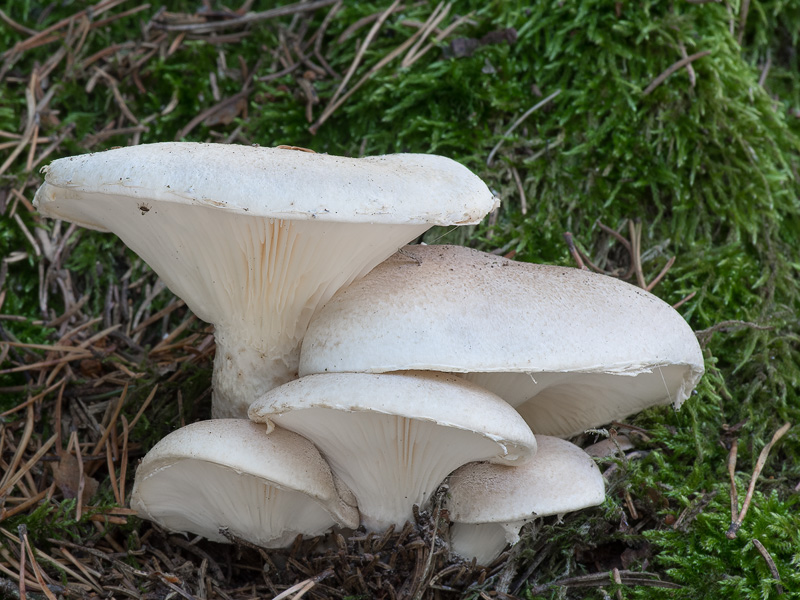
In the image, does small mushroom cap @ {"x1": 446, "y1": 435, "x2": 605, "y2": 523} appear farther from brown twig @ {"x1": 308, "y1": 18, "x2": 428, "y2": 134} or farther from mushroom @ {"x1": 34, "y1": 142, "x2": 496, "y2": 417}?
brown twig @ {"x1": 308, "y1": 18, "x2": 428, "y2": 134}

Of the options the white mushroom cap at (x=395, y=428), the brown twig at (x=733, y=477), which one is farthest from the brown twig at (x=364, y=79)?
the brown twig at (x=733, y=477)

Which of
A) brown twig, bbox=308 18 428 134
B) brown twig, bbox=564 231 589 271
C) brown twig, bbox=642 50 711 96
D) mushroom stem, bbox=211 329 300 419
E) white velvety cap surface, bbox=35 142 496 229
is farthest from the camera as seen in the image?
brown twig, bbox=308 18 428 134

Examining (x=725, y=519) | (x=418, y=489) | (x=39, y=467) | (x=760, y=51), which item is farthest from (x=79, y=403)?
(x=760, y=51)

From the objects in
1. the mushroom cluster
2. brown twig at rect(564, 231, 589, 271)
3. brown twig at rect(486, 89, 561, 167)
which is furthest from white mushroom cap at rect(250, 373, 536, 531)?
brown twig at rect(486, 89, 561, 167)

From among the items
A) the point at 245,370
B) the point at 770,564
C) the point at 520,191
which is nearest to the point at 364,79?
the point at 520,191

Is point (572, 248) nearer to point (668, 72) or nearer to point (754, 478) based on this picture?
point (668, 72)

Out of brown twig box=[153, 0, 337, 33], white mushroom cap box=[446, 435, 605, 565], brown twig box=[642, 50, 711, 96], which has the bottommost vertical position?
white mushroom cap box=[446, 435, 605, 565]

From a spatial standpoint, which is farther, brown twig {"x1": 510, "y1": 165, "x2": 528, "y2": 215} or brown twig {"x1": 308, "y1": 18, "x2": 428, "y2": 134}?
brown twig {"x1": 308, "y1": 18, "x2": 428, "y2": 134}
